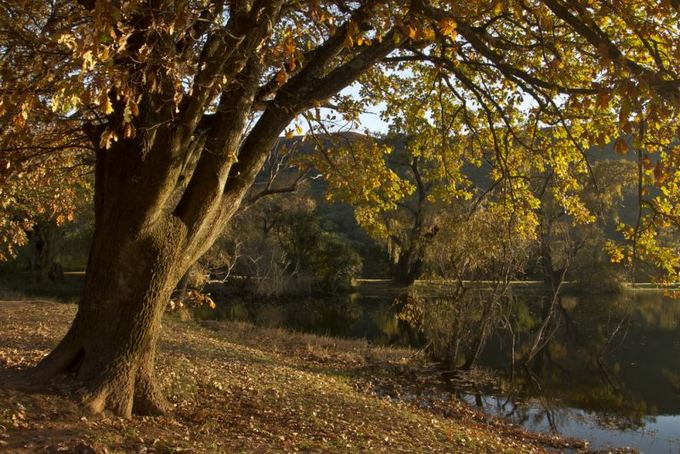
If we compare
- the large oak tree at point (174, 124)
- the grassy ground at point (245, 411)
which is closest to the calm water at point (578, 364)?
the grassy ground at point (245, 411)

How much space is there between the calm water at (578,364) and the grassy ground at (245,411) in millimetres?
2534

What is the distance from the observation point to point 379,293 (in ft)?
151

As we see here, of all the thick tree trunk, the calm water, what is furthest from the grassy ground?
the calm water

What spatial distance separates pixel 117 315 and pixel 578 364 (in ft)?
61.8

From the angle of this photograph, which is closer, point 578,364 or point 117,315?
point 117,315

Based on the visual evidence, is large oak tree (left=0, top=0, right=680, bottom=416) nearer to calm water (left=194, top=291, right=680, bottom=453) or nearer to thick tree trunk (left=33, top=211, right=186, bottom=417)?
thick tree trunk (left=33, top=211, right=186, bottom=417)

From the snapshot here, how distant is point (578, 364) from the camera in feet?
68.8

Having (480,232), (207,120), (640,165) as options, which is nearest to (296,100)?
(207,120)

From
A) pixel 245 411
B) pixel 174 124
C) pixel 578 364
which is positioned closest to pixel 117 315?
pixel 174 124

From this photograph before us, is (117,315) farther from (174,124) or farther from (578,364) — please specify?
(578,364)

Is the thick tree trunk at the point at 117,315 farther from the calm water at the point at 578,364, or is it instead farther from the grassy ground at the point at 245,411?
the calm water at the point at 578,364

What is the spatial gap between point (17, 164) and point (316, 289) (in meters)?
38.7

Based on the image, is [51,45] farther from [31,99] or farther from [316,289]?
[316,289]

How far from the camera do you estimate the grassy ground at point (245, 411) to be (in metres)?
5.45
